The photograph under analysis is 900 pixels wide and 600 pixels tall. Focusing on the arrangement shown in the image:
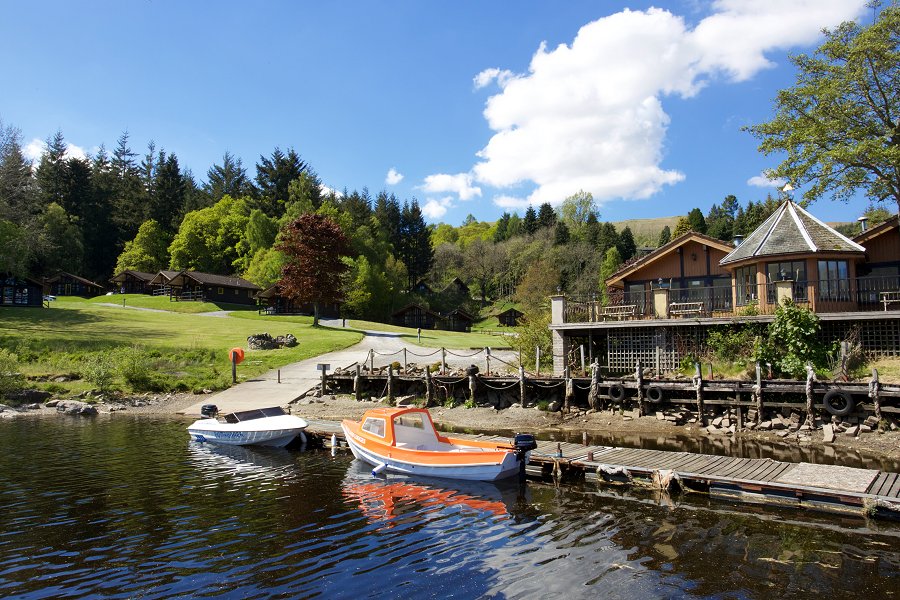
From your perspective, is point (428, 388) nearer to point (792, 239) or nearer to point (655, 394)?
point (655, 394)

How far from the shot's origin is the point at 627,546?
10.9 metres

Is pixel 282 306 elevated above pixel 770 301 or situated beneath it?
elevated above

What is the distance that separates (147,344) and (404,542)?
38425mm

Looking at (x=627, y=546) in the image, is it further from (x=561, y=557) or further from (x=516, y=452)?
(x=516, y=452)

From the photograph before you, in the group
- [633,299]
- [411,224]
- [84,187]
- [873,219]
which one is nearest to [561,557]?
[633,299]

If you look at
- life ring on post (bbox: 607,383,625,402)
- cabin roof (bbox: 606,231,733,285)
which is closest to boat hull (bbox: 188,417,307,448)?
life ring on post (bbox: 607,383,625,402)

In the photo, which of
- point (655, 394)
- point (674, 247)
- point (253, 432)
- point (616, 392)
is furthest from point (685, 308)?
point (253, 432)

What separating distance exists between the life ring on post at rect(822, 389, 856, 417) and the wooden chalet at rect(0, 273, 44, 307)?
232ft

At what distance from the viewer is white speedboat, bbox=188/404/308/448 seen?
71.8 ft

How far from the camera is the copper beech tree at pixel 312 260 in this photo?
56.0 m

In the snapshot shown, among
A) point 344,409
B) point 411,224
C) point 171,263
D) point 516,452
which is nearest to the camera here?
point 516,452

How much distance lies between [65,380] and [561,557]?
1471 inches

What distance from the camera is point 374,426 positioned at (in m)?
18.7

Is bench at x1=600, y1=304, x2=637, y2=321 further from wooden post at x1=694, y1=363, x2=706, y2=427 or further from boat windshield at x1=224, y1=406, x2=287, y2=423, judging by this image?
boat windshield at x1=224, y1=406, x2=287, y2=423
